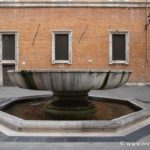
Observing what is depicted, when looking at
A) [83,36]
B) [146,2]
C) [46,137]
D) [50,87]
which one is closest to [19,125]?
[46,137]

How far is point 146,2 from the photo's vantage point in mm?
21812

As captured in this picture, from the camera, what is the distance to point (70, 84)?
6609mm

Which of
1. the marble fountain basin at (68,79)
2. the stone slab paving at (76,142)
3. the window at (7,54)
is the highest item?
the window at (7,54)

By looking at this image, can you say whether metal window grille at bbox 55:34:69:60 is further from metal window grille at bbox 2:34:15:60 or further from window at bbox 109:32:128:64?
window at bbox 109:32:128:64

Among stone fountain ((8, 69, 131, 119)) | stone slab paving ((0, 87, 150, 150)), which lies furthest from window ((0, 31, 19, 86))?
stone slab paving ((0, 87, 150, 150))

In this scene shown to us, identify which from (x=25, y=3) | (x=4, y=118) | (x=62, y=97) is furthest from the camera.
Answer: (x=25, y=3)

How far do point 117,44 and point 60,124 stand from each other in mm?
17153

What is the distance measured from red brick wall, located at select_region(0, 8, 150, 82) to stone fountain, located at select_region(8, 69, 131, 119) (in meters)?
14.2

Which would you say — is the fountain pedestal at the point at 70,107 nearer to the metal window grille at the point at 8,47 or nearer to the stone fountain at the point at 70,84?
the stone fountain at the point at 70,84

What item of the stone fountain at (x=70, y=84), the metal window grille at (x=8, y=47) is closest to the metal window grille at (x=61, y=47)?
the metal window grille at (x=8, y=47)

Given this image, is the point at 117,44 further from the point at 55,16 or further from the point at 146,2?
the point at 55,16

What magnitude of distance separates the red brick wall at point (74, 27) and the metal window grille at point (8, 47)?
80cm

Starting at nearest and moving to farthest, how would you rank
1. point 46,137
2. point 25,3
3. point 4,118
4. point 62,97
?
point 46,137 → point 4,118 → point 62,97 → point 25,3

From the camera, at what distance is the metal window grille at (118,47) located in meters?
22.3
